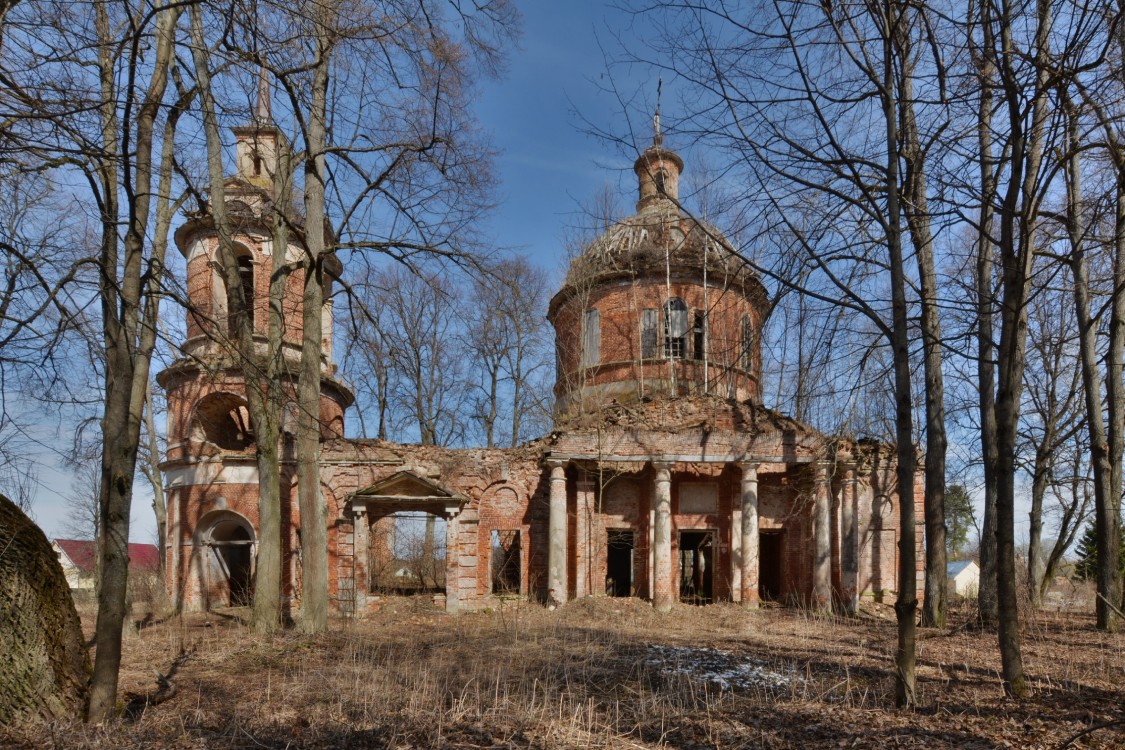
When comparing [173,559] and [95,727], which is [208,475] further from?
[95,727]

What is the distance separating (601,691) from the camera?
294 inches

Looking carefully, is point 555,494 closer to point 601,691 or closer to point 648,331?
point 648,331

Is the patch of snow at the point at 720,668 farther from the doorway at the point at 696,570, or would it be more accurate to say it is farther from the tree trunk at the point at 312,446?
the doorway at the point at 696,570

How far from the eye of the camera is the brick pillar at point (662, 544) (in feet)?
56.3

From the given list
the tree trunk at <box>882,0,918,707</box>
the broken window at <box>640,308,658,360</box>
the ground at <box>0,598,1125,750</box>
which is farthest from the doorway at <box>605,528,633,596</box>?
the tree trunk at <box>882,0,918,707</box>

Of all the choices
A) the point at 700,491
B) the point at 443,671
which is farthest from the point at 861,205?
the point at 700,491

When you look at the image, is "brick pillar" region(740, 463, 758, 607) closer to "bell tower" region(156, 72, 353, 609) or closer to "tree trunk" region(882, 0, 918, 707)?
"bell tower" region(156, 72, 353, 609)

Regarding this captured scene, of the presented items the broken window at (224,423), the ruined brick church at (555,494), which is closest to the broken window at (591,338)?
Answer: the ruined brick church at (555,494)

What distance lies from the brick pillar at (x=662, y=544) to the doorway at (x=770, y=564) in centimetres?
308

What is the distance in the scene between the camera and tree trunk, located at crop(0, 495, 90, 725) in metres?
5.34

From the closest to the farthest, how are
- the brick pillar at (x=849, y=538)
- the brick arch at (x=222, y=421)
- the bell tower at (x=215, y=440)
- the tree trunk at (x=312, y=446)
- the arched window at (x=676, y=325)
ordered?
the tree trunk at (x=312, y=446) → the brick pillar at (x=849, y=538) → the bell tower at (x=215, y=440) → the brick arch at (x=222, y=421) → the arched window at (x=676, y=325)

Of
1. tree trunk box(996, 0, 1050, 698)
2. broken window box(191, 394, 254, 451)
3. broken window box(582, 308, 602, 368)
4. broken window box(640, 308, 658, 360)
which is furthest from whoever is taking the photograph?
broken window box(582, 308, 602, 368)

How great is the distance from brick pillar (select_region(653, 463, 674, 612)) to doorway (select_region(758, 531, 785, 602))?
3.08m

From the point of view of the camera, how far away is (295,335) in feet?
63.0
